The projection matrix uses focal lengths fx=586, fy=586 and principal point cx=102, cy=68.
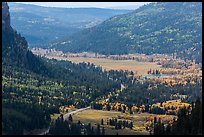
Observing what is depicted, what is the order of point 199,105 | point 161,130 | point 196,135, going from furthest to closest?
point 199,105, point 161,130, point 196,135

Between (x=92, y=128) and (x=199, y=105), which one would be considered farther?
(x=92, y=128)

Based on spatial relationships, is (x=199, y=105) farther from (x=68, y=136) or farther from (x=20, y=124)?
(x=20, y=124)

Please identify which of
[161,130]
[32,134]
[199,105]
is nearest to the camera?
[161,130]

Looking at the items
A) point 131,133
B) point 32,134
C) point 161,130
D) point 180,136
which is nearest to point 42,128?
point 32,134

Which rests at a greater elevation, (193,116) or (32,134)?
(193,116)

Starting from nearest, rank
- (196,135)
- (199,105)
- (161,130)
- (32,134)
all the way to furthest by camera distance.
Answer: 1. (196,135)
2. (161,130)
3. (199,105)
4. (32,134)

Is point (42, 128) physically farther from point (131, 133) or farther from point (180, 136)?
point (180, 136)

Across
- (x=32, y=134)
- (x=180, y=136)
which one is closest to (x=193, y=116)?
(x=180, y=136)

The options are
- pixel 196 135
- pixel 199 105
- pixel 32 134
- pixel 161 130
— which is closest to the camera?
pixel 196 135

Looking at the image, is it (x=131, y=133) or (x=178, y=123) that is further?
(x=131, y=133)
